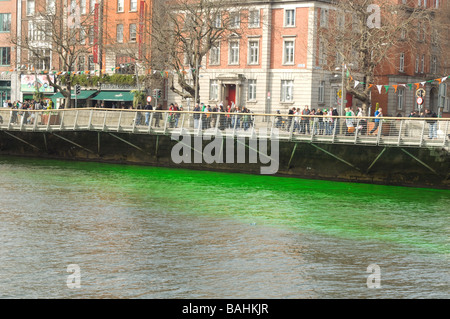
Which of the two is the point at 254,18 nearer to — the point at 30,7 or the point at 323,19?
the point at 323,19

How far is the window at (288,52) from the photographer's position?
2613 inches

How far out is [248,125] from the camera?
3806 cm

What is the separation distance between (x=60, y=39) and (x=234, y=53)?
587 inches

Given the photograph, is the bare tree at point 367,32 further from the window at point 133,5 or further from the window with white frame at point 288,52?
the window at point 133,5

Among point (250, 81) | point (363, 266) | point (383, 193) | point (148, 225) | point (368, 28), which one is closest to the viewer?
point (363, 266)

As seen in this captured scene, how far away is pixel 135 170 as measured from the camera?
40156 millimetres

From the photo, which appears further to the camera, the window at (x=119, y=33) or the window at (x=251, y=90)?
the window at (x=119, y=33)

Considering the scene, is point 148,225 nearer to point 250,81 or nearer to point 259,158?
point 259,158

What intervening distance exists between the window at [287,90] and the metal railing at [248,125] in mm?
26158

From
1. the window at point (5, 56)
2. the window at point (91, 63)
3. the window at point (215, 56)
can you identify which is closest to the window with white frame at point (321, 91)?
the window at point (215, 56)

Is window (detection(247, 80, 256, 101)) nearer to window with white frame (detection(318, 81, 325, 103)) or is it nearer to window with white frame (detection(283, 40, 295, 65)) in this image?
window with white frame (detection(283, 40, 295, 65))

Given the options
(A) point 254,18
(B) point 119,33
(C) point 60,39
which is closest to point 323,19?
(A) point 254,18
